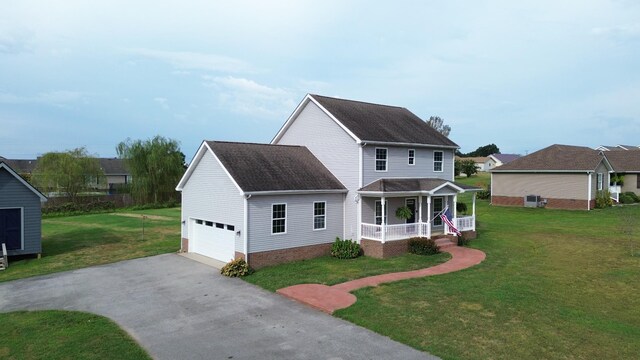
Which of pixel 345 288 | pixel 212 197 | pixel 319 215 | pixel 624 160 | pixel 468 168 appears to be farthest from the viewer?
pixel 468 168

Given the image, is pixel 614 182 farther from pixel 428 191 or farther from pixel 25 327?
pixel 25 327

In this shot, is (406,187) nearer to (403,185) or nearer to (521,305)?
(403,185)

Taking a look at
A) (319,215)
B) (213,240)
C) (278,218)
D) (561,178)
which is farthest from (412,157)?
(561,178)

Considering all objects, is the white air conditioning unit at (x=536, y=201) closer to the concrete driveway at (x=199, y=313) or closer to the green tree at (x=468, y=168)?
the concrete driveway at (x=199, y=313)

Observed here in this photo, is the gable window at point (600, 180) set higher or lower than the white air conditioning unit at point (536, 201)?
higher

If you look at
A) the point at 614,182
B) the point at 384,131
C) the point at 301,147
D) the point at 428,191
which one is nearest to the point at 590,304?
the point at 428,191

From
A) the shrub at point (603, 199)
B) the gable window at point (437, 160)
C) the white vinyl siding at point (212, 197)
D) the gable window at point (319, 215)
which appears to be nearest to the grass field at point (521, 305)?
the gable window at point (319, 215)
